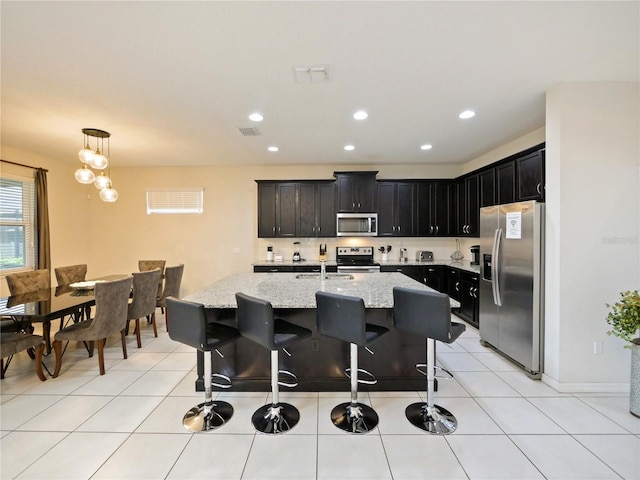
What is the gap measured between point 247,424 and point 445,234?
4.65 m

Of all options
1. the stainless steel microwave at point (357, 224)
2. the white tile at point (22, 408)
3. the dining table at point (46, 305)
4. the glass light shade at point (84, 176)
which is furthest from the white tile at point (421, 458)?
the glass light shade at point (84, 176)

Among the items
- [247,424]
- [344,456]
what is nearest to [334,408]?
[344,456]

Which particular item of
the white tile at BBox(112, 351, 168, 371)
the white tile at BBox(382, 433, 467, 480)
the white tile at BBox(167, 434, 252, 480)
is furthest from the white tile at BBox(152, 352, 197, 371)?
the white tile at BBox(382, 433, 467, 480)

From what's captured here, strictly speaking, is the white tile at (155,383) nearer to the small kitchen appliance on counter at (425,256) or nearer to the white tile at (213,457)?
the white tile at (213,457)

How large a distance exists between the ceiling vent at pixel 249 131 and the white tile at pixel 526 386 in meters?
4.03

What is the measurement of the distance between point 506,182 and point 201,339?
4.06 m

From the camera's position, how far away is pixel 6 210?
4.29 m

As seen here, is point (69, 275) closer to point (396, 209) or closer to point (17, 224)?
point (17, 224)

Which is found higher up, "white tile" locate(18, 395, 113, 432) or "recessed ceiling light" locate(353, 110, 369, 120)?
"recessed ceiling light" locate(353, 110, 369, 120)

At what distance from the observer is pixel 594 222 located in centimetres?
258

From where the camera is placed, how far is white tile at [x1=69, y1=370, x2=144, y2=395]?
104 inches

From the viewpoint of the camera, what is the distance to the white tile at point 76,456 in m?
1.73

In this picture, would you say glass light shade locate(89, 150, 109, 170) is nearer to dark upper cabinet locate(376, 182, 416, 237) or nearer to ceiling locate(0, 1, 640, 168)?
ceiling locate(0, 1, 640, 168)

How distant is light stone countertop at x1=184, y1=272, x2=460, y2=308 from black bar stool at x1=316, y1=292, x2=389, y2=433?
19 centimetres
